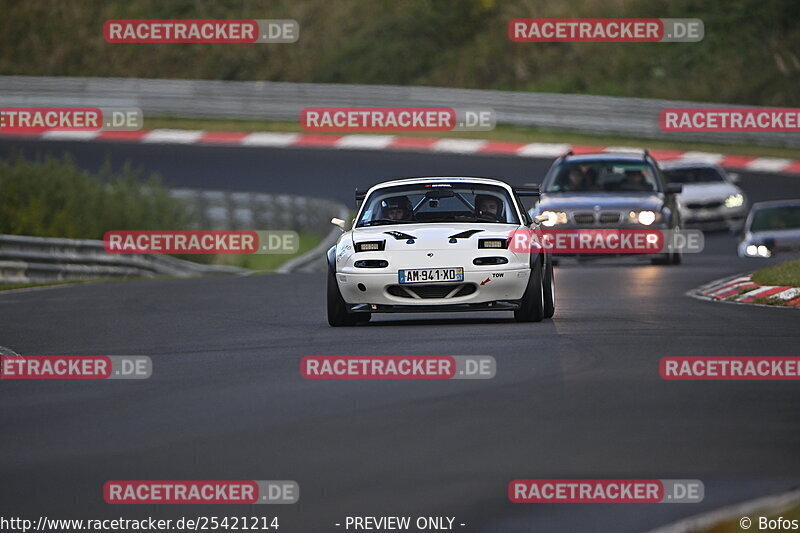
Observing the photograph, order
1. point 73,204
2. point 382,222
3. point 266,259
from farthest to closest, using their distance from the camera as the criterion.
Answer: point 266,259
point 73,204
point 382,222

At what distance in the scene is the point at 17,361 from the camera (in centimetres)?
1154

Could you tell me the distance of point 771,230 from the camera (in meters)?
25.8

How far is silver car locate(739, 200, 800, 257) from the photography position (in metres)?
25.3

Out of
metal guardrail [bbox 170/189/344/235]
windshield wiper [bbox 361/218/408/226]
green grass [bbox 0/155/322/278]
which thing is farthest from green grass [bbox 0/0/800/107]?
windshield wiper [bbox 361/218/408/226]

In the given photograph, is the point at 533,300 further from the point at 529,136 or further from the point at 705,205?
the point at 529,136

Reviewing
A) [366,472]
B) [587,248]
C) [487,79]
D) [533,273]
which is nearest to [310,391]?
[366,472]

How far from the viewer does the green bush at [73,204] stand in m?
26.5

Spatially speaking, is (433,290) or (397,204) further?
(397,204)

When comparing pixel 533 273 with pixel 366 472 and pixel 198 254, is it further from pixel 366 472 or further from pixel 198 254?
pixel 198 254

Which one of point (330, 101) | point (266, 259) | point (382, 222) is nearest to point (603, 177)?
point (382, 222)

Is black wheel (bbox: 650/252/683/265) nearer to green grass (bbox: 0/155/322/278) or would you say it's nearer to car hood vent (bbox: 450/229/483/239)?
car hood vent (bbox: 450/229/483/239)

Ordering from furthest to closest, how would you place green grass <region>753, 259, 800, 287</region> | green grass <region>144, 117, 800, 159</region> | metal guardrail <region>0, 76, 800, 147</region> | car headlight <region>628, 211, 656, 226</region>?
metal guardrail <region>0, 76, 800, 147</region> → green grass <region>144, 117, 800, 159</region> → car headlight <region>628, 211, 656, 226</region> → green grass <region>753, 259, 800, 287</region>

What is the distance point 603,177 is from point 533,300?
8.57 meters

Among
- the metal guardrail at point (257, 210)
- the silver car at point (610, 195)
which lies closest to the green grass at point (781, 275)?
the silver car at point (610, 195)
